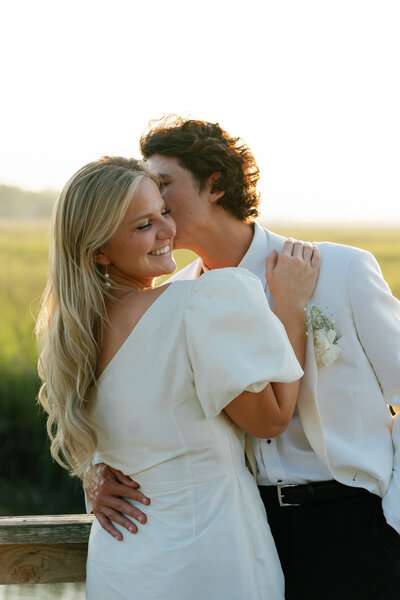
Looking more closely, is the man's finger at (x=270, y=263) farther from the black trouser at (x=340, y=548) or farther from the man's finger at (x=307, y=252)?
the black trouser at (x=340, y=548)

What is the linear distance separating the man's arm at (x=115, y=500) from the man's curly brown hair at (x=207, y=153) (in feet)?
3.32

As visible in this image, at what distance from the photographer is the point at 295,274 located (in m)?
2.39

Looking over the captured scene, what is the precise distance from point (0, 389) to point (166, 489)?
454cm

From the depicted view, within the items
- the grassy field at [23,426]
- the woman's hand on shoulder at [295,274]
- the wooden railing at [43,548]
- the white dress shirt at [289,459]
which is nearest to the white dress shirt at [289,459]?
the white dress shirt at [289,459]

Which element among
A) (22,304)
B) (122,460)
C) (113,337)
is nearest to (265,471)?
(122,460)

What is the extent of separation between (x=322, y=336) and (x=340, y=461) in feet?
1.17

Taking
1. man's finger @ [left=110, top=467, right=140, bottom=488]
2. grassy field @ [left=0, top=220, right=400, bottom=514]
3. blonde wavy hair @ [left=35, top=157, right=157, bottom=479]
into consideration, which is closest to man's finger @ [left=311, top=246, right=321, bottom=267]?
blonde wavy hair @ [left=35, top=157, right=157, bottom=479]

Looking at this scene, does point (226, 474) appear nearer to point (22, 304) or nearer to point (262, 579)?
point (262, 579)

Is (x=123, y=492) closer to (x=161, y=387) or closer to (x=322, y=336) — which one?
(x=161, y=387)

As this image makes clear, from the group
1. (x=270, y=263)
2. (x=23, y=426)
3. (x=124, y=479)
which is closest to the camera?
(x=124, y=479)

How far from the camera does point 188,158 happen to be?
2.80m

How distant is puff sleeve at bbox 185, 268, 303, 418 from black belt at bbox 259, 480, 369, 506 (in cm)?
45

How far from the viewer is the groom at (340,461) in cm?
230

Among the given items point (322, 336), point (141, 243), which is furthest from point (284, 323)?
point (141, 243)
